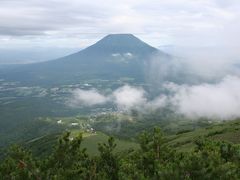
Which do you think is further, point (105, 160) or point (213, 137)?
point (213, 137)

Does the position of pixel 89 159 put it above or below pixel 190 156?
below

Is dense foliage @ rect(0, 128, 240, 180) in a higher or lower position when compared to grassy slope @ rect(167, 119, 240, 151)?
higher

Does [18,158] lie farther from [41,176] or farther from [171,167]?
[171,167]

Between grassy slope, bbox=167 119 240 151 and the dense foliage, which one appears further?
grassy slope, bbox=167 119 240 151

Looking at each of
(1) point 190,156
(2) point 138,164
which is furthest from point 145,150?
(1) point 190,156

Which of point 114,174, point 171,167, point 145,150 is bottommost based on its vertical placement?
point 114,174

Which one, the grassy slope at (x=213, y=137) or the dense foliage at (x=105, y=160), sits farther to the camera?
the grassy slope at (x=213, y=137)

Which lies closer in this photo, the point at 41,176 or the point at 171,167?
the point at 171,167

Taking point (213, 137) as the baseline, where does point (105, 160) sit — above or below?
above

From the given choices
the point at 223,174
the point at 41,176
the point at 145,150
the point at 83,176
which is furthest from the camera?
the point at 145,150

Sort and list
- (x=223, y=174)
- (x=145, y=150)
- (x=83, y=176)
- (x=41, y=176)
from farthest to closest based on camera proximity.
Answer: (x=145, y=150) → (x=83, y=176) → (x=41, y=176) → (x=223, y=174)

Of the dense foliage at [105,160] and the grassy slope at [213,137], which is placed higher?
the dense foliage at [105,160]
